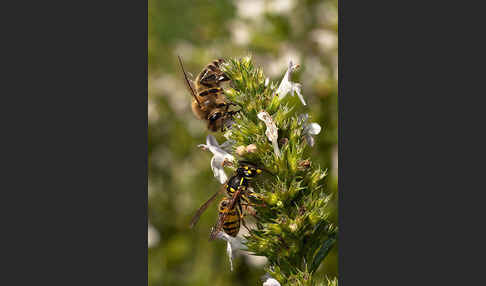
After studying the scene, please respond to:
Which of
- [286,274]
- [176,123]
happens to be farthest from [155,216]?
[286,274]

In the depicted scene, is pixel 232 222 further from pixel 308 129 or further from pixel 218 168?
pixel 308 129

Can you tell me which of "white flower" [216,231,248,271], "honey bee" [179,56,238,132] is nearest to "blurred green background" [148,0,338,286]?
"honey bee" [179,56,238,132]

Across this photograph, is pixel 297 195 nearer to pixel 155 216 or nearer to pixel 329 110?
pixel 329 110

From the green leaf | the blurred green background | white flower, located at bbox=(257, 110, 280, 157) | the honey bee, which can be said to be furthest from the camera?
the blurred green background

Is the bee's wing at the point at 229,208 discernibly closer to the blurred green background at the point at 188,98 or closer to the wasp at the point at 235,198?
the wasp at the point at 235,198

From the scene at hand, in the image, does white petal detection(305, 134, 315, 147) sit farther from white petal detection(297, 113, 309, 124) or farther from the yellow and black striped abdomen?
the yellow and black striped abdomen

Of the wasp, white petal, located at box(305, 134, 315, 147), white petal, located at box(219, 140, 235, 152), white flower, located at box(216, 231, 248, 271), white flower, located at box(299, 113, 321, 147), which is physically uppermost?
white flower, located at box(299, 113, 321, 147)
